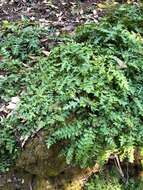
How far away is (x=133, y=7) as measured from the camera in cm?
524

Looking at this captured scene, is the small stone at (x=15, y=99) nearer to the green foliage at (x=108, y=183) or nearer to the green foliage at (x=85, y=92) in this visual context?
the green foliage at (x=85, y=92)

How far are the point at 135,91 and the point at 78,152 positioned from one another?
100 centimetres

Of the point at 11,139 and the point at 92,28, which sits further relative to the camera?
the point at 92,28

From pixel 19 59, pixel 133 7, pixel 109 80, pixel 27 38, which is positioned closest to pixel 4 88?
pixel 19 59

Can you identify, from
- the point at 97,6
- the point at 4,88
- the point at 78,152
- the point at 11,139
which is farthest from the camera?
the point at 97,6

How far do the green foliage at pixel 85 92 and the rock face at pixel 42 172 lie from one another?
13 centimetres

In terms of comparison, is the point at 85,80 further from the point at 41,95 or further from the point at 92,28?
the point at 92,28

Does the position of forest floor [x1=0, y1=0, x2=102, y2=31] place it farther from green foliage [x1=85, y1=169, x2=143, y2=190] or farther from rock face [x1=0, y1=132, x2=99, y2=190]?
green foliage [x1=85, y1=169, x2=143, y2=190]

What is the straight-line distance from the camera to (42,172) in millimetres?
4145

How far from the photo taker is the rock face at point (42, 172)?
13.4ft

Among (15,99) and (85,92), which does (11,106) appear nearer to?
(15,99)

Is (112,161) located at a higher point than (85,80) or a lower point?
lower

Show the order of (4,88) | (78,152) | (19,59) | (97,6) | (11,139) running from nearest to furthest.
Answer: (78,152)
(11,139)
(4,88)
(19,59)
(97,6)

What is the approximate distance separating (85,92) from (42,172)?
0.96 metres
